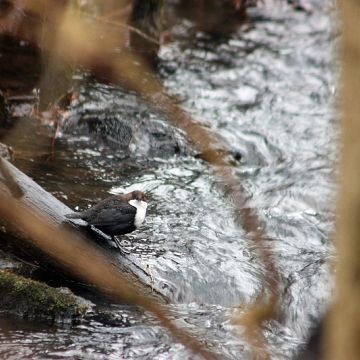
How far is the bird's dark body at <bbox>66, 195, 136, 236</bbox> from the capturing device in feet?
13.6

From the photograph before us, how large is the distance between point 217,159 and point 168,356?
2.63 meters

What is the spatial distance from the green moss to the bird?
45 cm

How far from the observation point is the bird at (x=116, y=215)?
164 inches

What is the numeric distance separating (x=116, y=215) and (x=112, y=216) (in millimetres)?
32

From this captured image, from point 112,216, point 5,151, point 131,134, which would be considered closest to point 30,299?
point 112,216

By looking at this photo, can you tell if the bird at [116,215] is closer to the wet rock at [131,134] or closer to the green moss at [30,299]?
the green moss at [30,299]

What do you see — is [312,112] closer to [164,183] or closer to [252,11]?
[164,183]

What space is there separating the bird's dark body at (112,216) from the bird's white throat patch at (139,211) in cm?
3

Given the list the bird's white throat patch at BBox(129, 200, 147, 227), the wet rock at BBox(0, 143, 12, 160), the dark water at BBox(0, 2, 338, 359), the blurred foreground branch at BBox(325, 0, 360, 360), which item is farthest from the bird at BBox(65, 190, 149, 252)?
the blurred foreground branch at BBox(325, 0, 360, 360)

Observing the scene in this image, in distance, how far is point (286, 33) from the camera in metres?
11.1

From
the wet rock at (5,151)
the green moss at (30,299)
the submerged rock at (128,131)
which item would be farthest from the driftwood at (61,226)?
the submerged rock at (128,131)

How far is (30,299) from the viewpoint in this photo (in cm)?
390

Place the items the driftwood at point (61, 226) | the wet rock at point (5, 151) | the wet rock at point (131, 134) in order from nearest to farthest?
the driftwood at point (61, 226), the wet rock at point (5, 151), the wet rock at point (131, 134)

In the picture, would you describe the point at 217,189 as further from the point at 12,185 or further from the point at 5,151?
the point at 12,185
